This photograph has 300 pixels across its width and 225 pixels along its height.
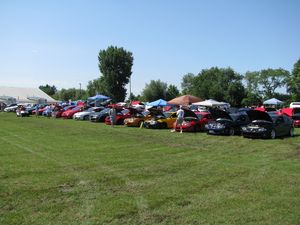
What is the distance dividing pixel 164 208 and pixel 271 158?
7100 millimetres

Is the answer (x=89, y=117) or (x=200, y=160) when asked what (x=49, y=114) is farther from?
(x=200, y=160)

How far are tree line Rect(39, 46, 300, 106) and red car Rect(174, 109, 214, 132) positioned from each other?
51.6 meters

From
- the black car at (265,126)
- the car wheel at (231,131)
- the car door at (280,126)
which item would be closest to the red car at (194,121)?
the car wheel at (231,131)

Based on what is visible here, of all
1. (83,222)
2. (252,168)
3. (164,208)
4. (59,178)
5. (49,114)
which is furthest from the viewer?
(49,114)

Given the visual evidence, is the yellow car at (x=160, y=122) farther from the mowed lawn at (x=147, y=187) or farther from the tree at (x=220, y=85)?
the tree at (x=220, y=85)

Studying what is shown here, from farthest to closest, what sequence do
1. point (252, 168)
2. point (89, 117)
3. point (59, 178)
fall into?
point (89, 117) < point (252, 168) < point (59, 178)

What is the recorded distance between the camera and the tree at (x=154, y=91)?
10100cm

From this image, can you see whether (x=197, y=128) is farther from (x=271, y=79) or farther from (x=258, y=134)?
(x=271, y=79)

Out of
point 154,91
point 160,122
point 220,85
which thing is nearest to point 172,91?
point 154,91

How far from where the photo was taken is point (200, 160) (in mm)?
11680

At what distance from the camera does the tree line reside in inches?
2985

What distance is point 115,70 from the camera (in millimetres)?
76812

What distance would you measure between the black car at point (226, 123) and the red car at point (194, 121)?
1750mm

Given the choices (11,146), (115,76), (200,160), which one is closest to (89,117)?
(11,146)
